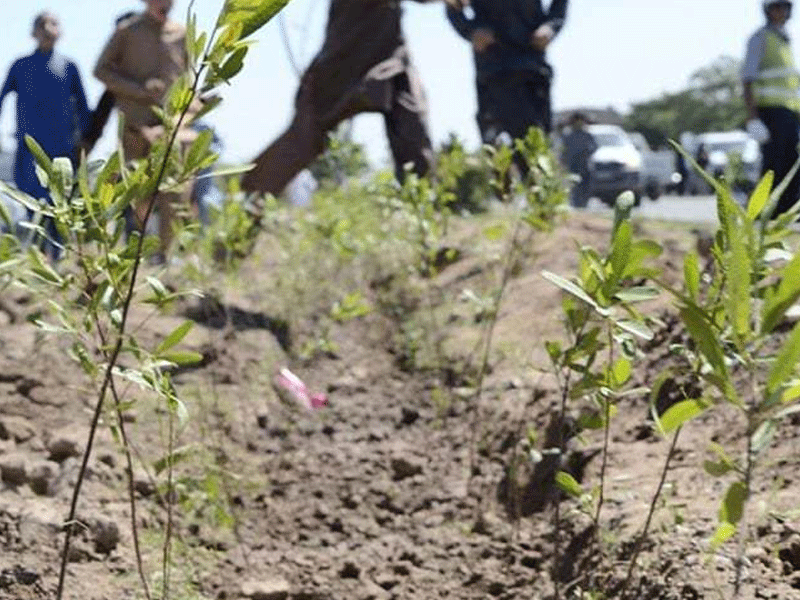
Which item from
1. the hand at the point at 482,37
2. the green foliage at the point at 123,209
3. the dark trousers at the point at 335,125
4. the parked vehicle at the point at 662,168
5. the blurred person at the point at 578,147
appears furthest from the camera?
the parked vehicle at the point at 662,168

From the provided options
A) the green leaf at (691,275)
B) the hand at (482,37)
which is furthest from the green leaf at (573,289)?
the hand at (482,37)

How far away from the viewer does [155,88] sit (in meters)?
8.27

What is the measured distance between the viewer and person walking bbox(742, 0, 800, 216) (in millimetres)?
9594

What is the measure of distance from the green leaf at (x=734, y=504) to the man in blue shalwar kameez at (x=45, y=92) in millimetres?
6234

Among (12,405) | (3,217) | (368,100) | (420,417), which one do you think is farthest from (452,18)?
(3,217)

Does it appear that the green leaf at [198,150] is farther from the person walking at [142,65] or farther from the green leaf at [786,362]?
the person walking at [142,65]

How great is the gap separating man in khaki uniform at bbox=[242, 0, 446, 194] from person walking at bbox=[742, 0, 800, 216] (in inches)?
81.7

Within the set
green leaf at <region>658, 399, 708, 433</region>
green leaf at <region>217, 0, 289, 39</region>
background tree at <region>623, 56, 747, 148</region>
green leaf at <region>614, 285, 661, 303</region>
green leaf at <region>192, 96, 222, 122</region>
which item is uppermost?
green leaf at <region>217, 0, 289, 39</region>

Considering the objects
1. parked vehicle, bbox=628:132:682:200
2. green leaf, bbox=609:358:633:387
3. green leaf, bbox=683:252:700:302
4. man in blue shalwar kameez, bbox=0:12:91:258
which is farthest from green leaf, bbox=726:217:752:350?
parked vehicle, bbox=628:132:682:200

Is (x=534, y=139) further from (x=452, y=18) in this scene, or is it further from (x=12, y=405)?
(x=452, y=18)

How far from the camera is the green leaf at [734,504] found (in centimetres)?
257

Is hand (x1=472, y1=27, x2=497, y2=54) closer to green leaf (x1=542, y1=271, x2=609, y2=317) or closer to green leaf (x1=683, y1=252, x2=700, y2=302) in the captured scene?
green leaf (x1=542, y1=271, x2=609, y2=317)

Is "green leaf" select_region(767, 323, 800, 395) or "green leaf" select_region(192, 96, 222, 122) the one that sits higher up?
"green leaf" select_region(192, 96, 222, 122)

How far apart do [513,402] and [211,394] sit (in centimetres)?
108
